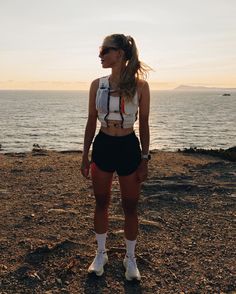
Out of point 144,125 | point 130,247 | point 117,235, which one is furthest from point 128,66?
point 117,235

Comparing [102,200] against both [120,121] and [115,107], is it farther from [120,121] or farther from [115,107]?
[115,107]

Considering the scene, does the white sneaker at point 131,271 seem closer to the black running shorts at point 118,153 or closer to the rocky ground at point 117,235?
Result: the rocky ground at point 117,235

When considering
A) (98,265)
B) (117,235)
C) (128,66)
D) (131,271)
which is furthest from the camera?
(117,235)

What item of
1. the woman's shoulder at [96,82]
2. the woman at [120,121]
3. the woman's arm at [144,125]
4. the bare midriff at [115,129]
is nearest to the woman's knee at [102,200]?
the woman at [120,121]

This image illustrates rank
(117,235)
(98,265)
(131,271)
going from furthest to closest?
(117,235), (98,265), (131,271)

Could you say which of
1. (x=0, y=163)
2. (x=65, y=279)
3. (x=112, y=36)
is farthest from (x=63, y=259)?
(x=0, y=163)

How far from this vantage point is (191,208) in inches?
292

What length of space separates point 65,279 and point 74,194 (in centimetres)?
384

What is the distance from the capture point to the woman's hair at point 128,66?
397 centimetres

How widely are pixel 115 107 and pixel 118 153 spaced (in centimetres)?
52

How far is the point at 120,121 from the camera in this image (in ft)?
13.4

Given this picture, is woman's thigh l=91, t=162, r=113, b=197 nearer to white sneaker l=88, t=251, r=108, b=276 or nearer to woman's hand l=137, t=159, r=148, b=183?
woman's hand l=137, t=159, r=148, b=183

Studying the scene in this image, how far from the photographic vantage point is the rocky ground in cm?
457

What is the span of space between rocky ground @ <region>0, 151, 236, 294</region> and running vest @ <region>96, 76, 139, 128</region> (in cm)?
200
